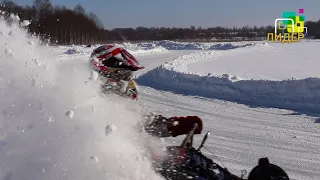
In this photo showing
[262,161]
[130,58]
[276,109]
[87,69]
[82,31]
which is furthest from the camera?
[82,31]

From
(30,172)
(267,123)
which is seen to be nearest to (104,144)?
(30,172)

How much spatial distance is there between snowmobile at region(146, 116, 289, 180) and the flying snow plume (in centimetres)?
16

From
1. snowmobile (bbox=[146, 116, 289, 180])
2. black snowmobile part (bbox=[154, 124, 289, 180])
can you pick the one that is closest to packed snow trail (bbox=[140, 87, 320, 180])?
snowmobile (bbox=[146, 116, 289, 180])

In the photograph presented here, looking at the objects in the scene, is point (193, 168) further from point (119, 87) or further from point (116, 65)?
point (116, 65)

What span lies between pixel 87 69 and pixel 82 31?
58.1 metres

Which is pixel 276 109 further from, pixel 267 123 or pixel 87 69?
pixel 87 69

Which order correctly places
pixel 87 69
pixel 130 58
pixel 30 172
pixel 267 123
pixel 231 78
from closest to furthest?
pixel 30 172 < pixel 87 69 < pixel 130 58 < pixel 267 123 < pixel 231 78

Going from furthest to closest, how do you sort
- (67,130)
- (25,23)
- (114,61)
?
(25,23) → (114,61) → (67,130)

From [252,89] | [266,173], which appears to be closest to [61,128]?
[266,173]

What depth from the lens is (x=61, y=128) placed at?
342 cm

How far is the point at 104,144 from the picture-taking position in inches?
135

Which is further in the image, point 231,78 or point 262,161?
point 231,78

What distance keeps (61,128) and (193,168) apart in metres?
1.21

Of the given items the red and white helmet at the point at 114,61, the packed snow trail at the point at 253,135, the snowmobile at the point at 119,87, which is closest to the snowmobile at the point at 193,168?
the snowmobile at the point at 119,87
